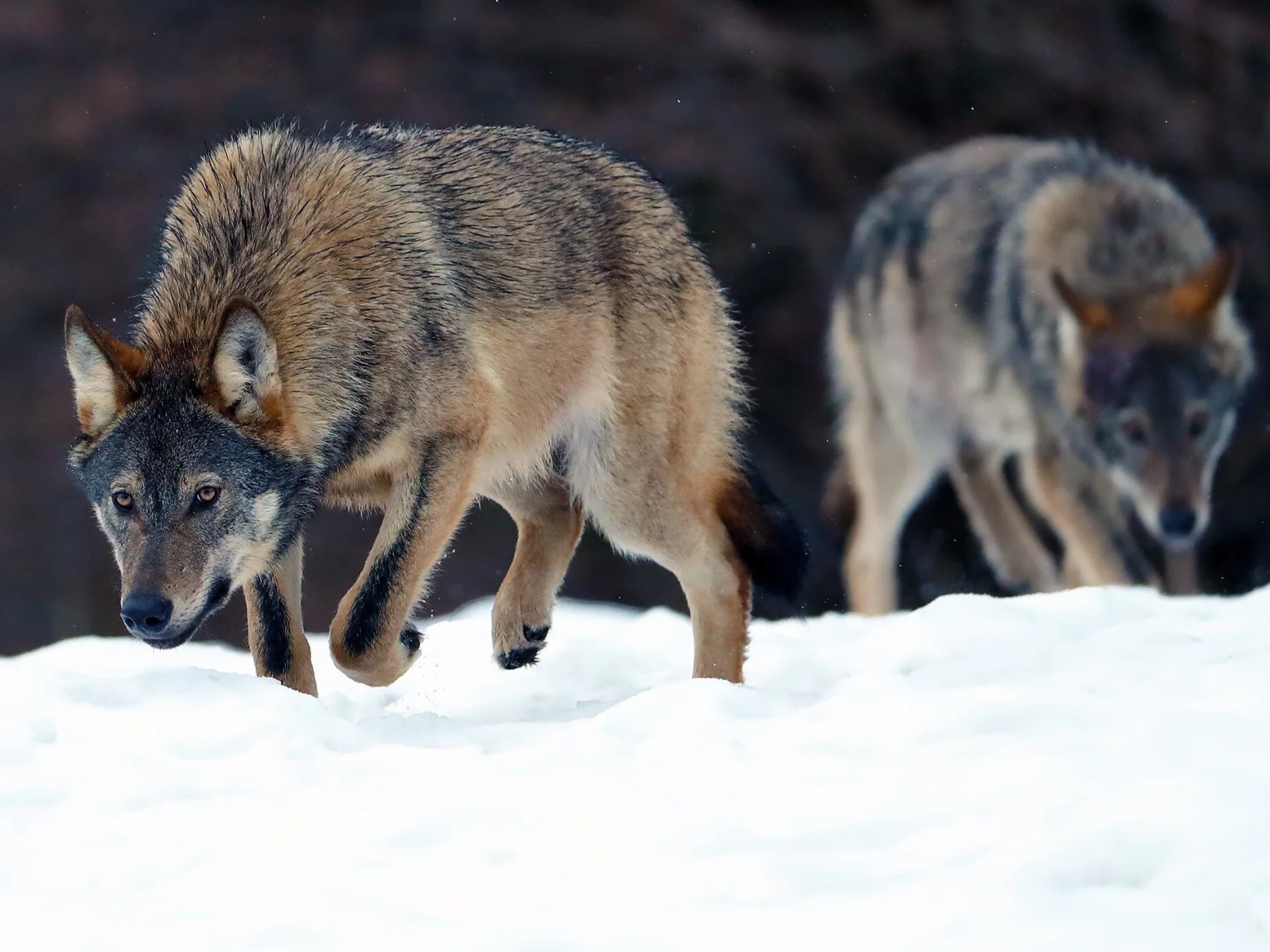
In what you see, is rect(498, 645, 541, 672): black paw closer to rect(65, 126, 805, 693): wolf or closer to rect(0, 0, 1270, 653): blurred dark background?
rect(65, 126, 805, 693): wolf

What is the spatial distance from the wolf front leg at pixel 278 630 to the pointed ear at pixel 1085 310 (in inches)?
155

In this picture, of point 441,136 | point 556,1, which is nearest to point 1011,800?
point 441,136

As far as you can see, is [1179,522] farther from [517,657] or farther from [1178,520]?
[517,657]

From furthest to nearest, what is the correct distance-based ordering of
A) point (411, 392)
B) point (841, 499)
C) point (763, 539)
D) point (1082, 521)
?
point (841, 499)
point (1082, 521)
point (763, 539)
point (411, 392)

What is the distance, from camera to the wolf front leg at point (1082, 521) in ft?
25.0

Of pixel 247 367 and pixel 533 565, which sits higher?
pixel 247 367

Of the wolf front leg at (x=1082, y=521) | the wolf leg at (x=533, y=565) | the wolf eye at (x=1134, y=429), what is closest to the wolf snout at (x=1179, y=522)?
the wolf eye at (x=1134, y=429)

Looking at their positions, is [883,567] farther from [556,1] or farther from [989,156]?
[556,1]

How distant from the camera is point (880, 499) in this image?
8461mm

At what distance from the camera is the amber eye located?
7.10 meters

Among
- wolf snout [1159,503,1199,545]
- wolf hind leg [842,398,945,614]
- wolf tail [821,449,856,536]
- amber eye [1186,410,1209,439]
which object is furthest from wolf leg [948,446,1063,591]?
amber eye [1186,410,1209,439]

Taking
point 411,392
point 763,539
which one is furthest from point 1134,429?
point 411,392

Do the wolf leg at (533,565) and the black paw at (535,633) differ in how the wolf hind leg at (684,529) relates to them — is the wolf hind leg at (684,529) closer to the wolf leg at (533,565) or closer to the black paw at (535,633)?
the wolf leg at (533,565)

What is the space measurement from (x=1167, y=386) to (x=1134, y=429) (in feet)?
0.72
